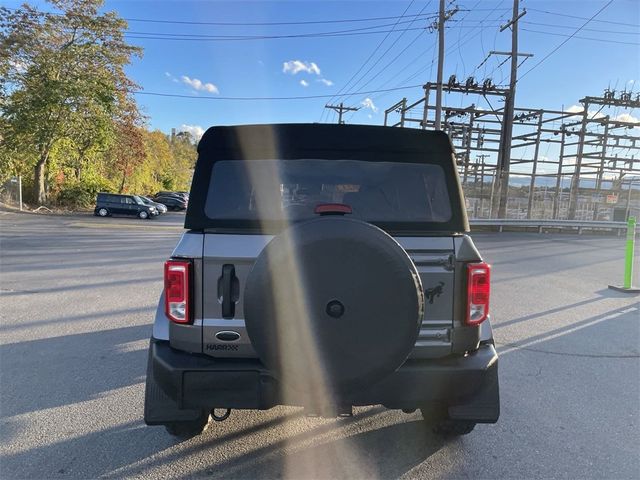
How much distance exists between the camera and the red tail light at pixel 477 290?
258cm

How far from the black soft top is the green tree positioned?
30568 millimetres

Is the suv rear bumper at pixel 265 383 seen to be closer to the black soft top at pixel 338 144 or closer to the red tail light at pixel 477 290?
the red tail light at pixel 477 290

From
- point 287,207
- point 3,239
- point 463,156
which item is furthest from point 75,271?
point 463,156

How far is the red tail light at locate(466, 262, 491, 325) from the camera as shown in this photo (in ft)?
8.45

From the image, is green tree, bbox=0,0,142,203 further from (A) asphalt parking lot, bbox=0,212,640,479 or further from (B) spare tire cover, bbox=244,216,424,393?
(B) spare tire cover, bbox=244,216,424,393

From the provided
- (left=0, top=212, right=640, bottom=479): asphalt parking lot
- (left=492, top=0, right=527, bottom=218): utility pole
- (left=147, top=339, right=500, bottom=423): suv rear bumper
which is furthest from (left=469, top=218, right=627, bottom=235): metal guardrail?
(left=147, top=339, right=500, bottom=423): suv rear bumper

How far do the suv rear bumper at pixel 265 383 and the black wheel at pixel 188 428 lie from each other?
1.50 feet

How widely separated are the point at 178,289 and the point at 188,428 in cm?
110

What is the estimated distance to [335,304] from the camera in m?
2.23

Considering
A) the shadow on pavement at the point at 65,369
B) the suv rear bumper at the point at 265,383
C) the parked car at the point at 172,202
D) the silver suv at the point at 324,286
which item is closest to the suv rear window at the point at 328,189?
the silver suv at the point at 324,286

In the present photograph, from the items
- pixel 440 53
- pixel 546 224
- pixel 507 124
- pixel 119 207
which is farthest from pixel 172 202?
pixel 546 224

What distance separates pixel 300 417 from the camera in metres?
3.49

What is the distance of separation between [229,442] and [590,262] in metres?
13.0

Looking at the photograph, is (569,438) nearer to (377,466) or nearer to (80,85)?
(377,466)
